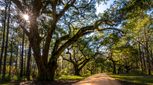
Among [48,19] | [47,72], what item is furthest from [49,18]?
[47,72]

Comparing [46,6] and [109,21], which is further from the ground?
[46,6]

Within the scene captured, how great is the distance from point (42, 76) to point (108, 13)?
8183 millimetres

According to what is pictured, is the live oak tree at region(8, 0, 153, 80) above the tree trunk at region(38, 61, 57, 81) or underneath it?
above

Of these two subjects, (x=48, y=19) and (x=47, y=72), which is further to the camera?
(x=48, y=19)

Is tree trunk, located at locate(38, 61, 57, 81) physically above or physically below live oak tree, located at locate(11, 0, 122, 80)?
below

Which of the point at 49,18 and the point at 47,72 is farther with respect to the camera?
the point at 49,18

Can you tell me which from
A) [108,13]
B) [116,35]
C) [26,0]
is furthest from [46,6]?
[116,35]

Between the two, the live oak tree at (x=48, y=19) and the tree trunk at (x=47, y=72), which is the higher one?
the live oak tree at (x=48, y=19)

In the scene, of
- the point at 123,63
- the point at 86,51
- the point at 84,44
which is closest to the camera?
the point at 84,44

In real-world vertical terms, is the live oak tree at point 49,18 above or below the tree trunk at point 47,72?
above

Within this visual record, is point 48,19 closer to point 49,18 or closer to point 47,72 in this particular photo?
point 49,18

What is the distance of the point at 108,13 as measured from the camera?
76.8 ft

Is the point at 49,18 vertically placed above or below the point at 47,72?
above

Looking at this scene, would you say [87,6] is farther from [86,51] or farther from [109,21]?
[86,51]
